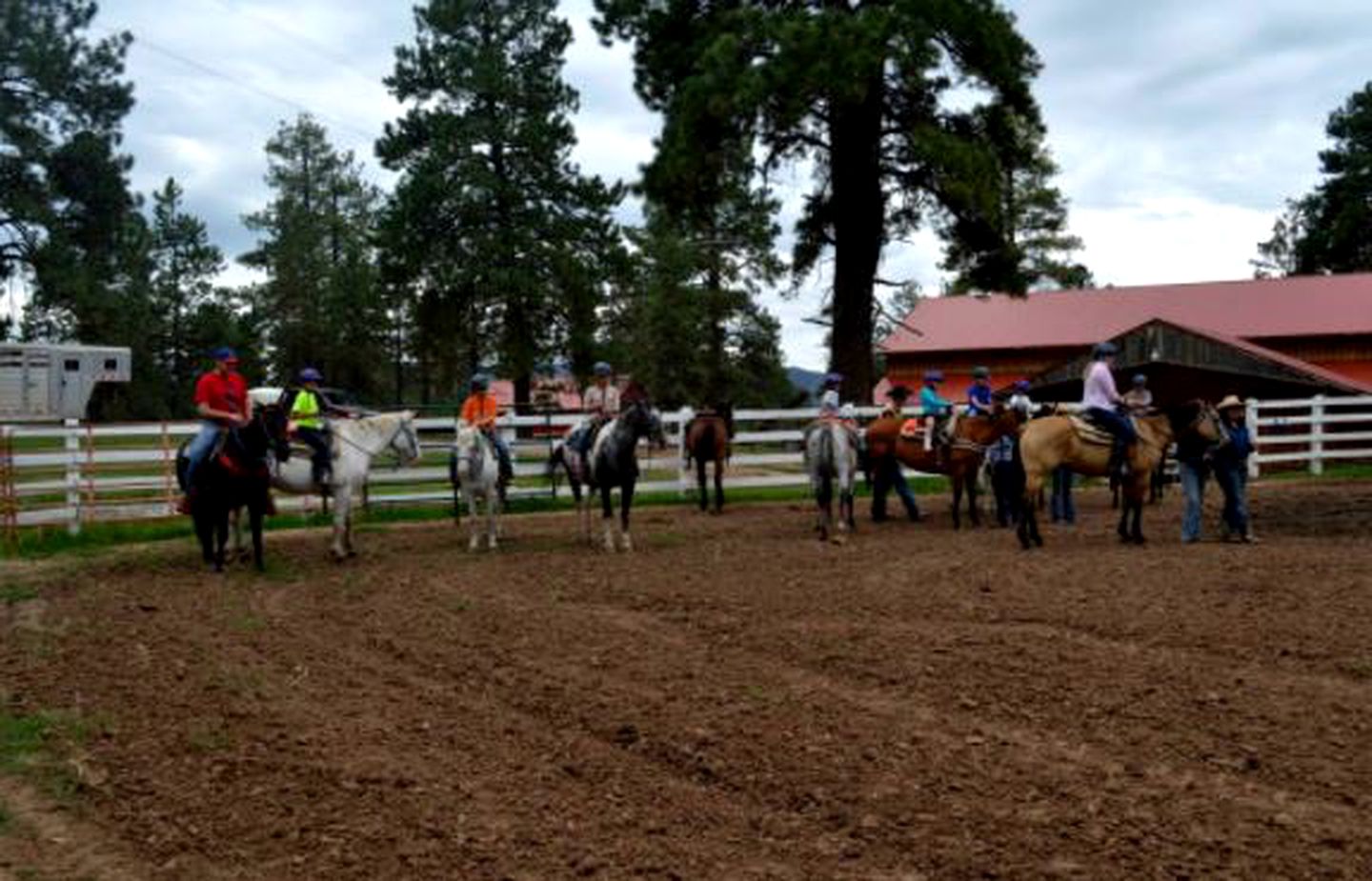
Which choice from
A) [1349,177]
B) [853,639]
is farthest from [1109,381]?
[1349,177]

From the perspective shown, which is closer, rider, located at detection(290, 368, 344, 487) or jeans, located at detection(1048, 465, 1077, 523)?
rider, located at detection(290, 368, 344, 487)

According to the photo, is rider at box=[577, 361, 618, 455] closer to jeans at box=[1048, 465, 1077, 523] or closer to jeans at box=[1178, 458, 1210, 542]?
jeans at box=[1048, 465, 1077, 523]

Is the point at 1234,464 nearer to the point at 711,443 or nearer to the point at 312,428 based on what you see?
the point at 711,443

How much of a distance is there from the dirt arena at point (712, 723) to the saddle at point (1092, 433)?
2.33m

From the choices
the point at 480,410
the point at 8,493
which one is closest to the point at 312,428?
the point at 480,410

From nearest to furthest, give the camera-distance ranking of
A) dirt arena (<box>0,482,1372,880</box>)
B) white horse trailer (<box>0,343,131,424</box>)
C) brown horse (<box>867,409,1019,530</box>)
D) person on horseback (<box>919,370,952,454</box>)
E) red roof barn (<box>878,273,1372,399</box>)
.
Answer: dirt arena (<box>0,482,1372,880</box>) → brown horse (<box>867,409,1019,530</box>) → person on horseback (<box>919,370,952,454</box>) → white horse trailer (<box>0,343,131,424</box>) → red roof barn (<box>878,273,1372,399</box>)

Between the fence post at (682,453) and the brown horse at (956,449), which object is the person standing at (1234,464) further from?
the fence post at (682,453)

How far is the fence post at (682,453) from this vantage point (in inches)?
847

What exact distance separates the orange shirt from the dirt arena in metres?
3.42

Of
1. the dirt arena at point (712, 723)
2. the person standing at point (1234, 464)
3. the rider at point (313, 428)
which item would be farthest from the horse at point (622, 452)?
the person standing at point (1234, 464)

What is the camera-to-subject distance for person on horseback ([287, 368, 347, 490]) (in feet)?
47.0

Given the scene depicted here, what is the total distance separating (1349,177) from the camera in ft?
192

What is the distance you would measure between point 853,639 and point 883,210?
17.9 metres

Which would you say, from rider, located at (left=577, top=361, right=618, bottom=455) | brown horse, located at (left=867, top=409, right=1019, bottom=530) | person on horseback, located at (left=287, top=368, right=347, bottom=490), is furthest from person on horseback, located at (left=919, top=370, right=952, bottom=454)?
person on horseback, located at (left=287, top=368, right=347, bottom=490)
